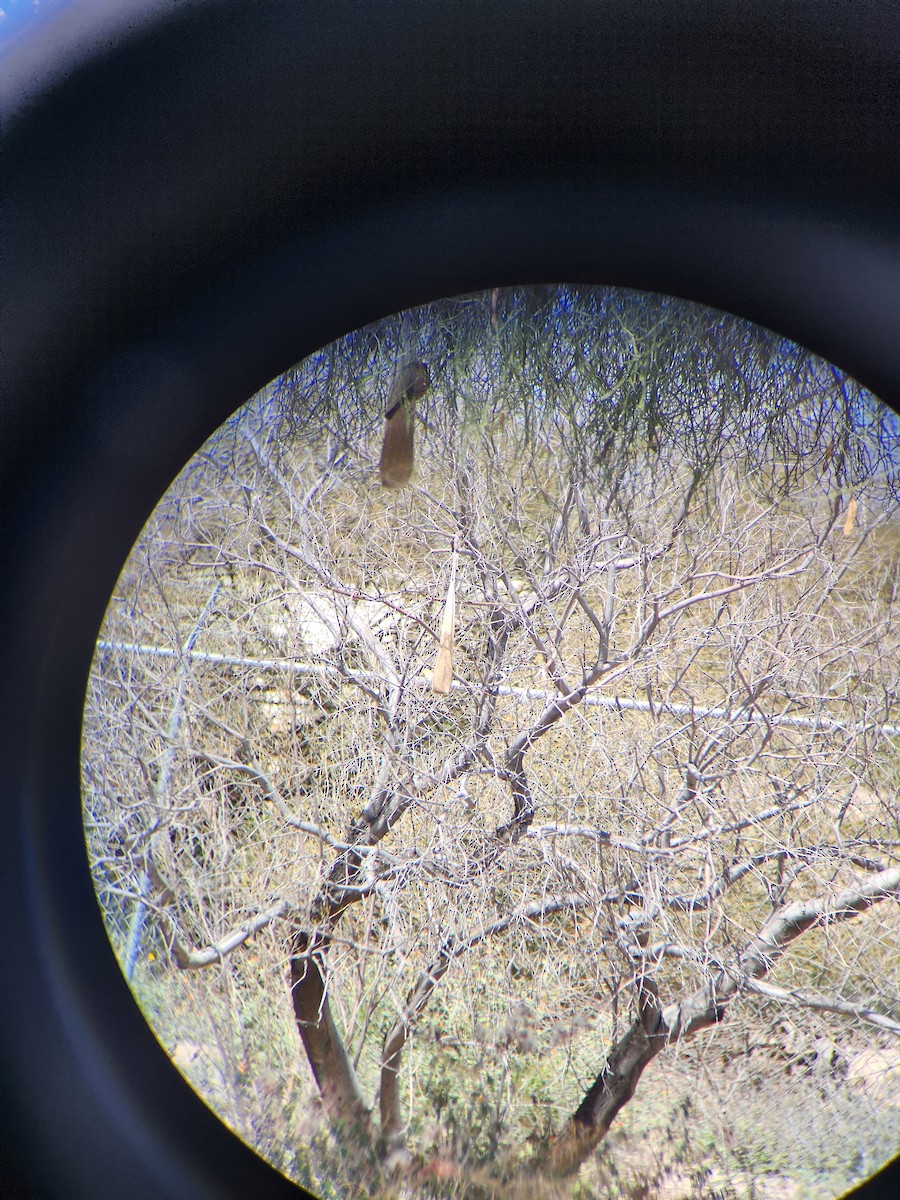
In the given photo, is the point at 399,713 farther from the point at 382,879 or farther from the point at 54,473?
the point at 54,473

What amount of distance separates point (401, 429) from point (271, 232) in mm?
147

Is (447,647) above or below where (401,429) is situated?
below

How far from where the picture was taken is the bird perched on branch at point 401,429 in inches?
20.6

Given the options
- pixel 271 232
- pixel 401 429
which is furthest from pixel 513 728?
pixel 271 232

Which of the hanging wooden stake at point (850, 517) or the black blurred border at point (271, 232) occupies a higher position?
the black blurred border at point (271, 232)

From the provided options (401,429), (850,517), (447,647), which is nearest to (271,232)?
(401,429)

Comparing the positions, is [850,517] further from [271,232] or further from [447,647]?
[271,232]

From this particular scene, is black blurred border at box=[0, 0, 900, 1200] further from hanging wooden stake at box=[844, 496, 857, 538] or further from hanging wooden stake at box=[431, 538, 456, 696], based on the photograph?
hanging wooden stake at box=[431, 538, 456, 696]

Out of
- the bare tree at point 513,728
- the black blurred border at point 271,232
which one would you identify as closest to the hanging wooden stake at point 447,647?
the bare tree at point 513,728

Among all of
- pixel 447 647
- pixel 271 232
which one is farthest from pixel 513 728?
pixel 271 232

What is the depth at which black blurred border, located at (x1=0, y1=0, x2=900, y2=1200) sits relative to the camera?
426mm

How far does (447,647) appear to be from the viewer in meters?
0.54

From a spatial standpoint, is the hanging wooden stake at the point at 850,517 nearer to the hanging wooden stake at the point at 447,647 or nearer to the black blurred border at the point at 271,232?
the black blurred border at the point at 271,232

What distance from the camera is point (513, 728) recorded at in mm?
547
